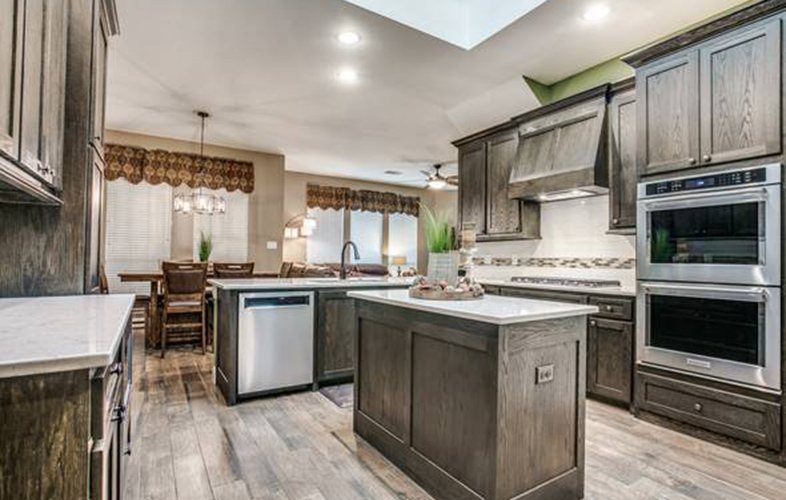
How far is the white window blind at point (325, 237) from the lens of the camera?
9.24m

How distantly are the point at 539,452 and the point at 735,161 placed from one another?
7.10ft

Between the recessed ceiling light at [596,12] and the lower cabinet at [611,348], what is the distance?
6.82 ft

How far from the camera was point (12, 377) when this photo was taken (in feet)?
2.74

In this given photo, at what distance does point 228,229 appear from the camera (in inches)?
267

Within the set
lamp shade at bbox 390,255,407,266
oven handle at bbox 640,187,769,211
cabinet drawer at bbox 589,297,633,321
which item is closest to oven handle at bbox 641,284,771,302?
cabinet drawer at bbox 589,297,633,321

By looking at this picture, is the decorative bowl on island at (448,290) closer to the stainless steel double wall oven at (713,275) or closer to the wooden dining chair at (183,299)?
the stainless steel double wall oven at (713,275)

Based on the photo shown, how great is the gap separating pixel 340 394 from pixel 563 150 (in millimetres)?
2925

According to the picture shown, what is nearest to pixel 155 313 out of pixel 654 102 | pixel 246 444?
pixel 246 444

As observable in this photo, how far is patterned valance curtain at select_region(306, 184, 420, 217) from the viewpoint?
9.15m

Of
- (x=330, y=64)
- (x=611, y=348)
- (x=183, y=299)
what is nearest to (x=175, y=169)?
(x=183, y=299)

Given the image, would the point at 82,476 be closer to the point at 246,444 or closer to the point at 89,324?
the point at 89,324

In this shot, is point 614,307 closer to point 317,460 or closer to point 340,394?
point 340,394

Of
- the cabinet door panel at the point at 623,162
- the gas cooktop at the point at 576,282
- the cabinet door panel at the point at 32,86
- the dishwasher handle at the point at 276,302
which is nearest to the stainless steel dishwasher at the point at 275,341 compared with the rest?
the dishwasher handle at the point at 276,302

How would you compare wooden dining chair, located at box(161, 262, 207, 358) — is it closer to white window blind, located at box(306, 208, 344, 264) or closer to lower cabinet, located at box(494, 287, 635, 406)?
lower cabinet, located at box(494, 287, 635, 406)
